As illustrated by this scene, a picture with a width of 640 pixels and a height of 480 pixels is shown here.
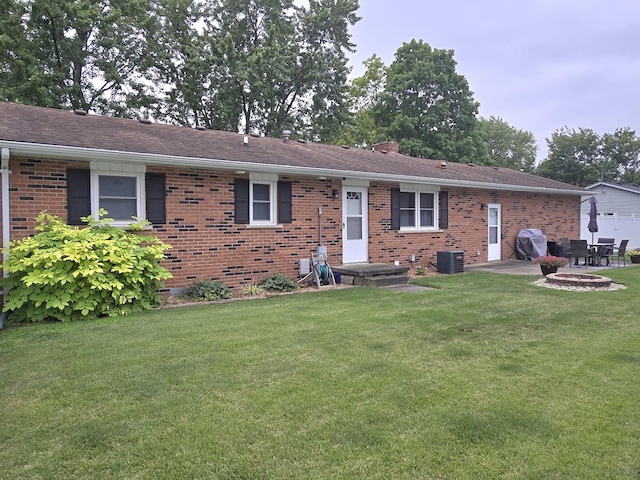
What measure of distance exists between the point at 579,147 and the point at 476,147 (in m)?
18.6

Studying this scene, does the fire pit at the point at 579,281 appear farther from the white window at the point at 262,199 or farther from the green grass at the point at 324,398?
the white window at the point at 262,199

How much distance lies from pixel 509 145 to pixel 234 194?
50902 millimetres

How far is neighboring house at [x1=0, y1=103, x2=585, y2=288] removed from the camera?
7.41 metres

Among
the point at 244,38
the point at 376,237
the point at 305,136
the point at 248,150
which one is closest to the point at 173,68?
the point at 244,38

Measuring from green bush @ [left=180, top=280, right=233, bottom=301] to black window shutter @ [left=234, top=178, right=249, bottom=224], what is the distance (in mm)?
1537

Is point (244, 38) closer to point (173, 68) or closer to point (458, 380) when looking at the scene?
point (173, 68)

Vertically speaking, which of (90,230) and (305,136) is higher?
(305,136)

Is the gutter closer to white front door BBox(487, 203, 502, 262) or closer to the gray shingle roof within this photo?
the gray shingle roof

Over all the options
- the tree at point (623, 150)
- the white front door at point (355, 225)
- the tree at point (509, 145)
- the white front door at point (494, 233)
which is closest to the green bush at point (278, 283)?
the white front door at point (355, 225)

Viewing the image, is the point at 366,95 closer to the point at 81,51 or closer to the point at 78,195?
the point at 81,51

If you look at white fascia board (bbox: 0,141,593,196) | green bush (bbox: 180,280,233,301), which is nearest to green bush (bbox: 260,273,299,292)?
green bush (bbox: 180,280,233,301)

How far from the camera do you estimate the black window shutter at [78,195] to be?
755cm

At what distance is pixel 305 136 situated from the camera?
83.1ft

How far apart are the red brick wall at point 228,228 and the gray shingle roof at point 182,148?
42 cm
